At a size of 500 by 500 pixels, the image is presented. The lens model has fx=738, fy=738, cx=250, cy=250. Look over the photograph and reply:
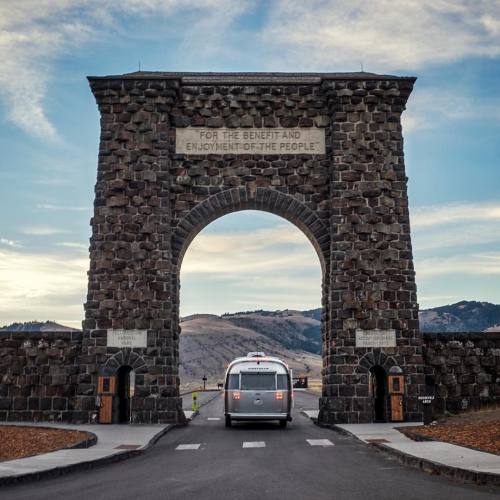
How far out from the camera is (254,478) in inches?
459

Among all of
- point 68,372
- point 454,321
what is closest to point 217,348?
point 454,321

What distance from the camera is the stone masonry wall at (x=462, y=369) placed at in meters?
23.6

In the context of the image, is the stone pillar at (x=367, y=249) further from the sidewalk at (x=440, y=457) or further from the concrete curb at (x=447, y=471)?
the concrete curb at (x=447, y=471)

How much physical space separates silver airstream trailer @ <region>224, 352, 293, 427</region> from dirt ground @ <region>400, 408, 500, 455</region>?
425 centimetres

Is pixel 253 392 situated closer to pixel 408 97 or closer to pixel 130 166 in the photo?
pixel 130 166

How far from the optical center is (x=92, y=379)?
2334cm

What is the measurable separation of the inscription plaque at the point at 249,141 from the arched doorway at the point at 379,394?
7.53 metres

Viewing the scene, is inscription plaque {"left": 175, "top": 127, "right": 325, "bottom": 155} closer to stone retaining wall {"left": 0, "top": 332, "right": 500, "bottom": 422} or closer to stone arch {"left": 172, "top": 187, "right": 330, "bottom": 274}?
stone arch {"left": 172, "top": 187, "right": 330, "bottom": 274}

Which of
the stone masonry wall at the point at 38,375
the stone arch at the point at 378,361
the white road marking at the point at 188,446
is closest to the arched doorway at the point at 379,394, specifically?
the stone arch at the point at 378,361

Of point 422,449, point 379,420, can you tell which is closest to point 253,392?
point 379,420

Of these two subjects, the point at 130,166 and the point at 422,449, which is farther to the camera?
the point at 130,166

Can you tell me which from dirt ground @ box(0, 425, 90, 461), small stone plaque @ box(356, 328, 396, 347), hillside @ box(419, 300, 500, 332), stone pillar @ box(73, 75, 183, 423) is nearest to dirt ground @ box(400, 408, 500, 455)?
small stone plaque @ box(356, 328, 396, 347)

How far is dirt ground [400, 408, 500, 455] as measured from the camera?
15.2 metres

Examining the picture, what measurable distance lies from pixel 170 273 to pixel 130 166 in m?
3.82
